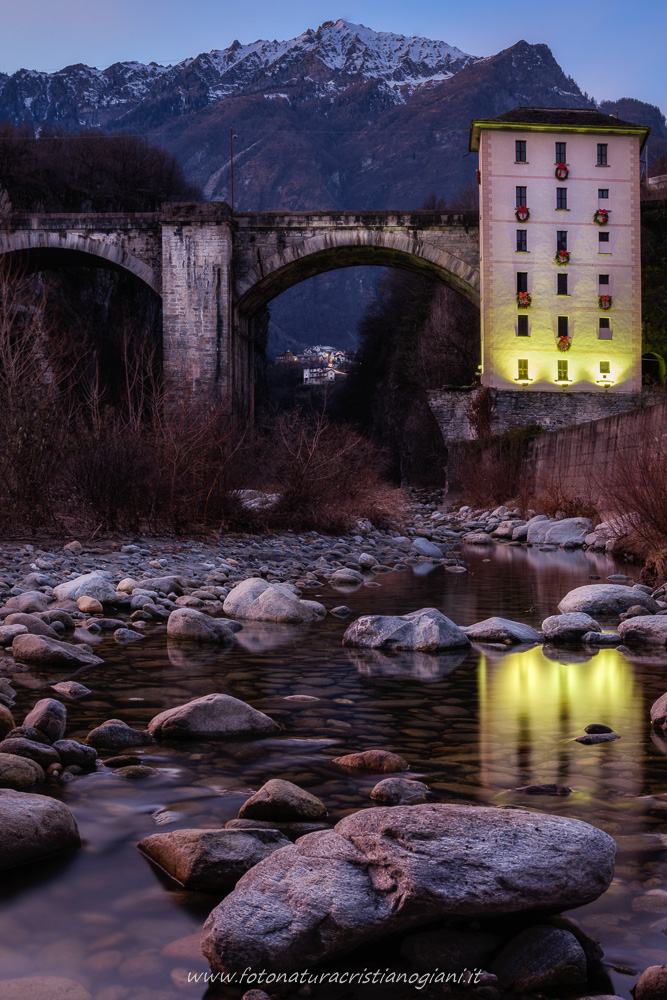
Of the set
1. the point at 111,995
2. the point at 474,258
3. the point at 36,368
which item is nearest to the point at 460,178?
the point at 474,258

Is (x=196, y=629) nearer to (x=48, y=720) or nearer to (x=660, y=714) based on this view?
→ (x=48, y=720)

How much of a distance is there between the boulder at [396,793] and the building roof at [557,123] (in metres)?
35.3

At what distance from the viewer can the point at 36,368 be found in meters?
9.67

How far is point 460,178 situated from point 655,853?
417 feet

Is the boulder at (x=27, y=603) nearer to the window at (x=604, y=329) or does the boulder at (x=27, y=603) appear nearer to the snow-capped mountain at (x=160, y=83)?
the window at (x=604, y=329)

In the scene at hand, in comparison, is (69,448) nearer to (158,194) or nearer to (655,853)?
(655,853)

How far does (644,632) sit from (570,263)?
3237cm

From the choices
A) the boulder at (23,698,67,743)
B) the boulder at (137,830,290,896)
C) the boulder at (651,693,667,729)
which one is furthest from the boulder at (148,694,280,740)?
the boulder at (651,693,667,729)

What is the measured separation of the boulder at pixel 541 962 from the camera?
63.7 inches

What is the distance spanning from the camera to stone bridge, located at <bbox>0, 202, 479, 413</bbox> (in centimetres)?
3195

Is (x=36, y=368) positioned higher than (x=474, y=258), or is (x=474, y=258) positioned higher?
(x=474, y=258)

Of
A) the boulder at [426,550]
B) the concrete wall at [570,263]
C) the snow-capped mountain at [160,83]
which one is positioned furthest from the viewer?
the snow-capped mountain at [160,83]

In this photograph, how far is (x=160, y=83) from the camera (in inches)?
Answer: 7539

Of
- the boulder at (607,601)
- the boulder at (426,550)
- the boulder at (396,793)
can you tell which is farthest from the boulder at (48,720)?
the boulder at (426,550)
